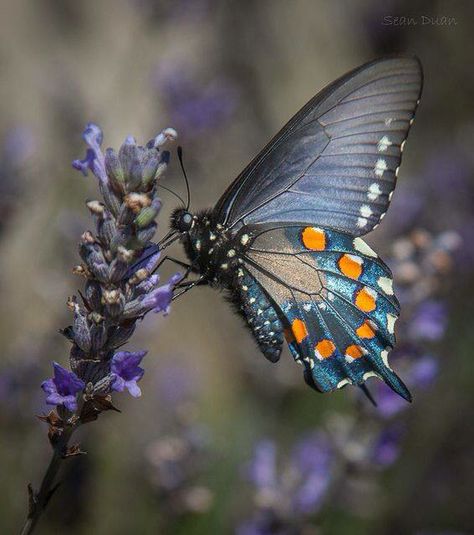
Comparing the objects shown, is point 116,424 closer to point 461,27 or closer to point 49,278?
point 49,278

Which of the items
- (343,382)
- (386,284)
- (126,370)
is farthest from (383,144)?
(126,370)

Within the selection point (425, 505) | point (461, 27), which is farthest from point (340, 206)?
point (461, 27)

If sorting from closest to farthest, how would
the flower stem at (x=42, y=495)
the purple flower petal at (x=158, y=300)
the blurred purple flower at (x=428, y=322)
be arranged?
the flower stem at (x=42, y=495) < the purple flower petal at (x=158, y=300) < the blurred purple flower at (x=428, y=322)

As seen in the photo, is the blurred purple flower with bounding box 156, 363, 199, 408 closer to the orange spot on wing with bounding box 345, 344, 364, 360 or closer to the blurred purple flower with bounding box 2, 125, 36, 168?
the blurred purple flower with bounding box 2, 125, 36, 168

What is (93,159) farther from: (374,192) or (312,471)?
(312,471)

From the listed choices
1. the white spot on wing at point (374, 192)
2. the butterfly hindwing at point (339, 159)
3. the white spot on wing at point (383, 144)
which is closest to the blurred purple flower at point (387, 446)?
the butterfly hindwing at point (339, 159)

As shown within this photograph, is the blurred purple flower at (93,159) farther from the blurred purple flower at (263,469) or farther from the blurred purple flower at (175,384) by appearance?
the blurred purple flower at (175,384)
